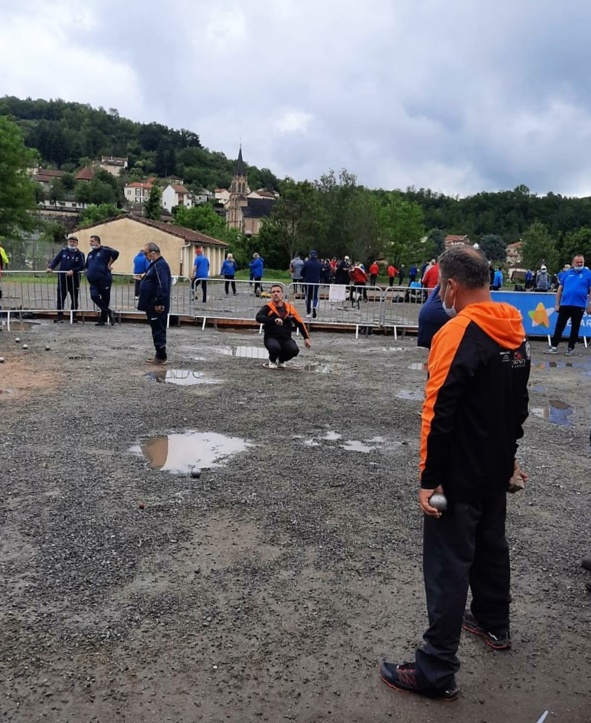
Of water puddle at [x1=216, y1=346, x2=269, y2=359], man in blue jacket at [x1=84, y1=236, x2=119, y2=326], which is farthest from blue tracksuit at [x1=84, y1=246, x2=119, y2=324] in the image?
water puddle at [x1=216, y1=346, x2=269, y2=359]

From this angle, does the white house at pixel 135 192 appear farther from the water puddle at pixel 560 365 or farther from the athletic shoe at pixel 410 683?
the athletic shoe at pixel 410 683

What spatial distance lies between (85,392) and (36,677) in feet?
19.4

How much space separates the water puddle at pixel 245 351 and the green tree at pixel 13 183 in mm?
47931

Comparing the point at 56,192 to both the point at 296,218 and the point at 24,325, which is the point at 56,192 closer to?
the point at 296,218

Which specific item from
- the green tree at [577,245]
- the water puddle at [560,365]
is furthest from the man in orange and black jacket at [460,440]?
the green tree at [577,245]

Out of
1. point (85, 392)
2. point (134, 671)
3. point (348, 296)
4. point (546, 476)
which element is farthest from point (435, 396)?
point (348, 296)

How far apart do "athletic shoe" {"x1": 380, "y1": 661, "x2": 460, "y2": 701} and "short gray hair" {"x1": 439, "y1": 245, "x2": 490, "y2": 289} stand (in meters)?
1.82

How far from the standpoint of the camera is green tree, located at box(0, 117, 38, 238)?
53.6 m

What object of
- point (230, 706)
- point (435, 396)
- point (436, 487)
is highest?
point (435, 396)

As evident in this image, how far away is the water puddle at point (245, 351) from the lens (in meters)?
12.1

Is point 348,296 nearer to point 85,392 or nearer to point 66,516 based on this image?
point 85,392

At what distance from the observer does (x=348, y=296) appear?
1755 cm

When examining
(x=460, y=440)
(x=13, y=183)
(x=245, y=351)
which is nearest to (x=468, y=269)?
(x=460, y=440)

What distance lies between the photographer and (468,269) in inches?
117
